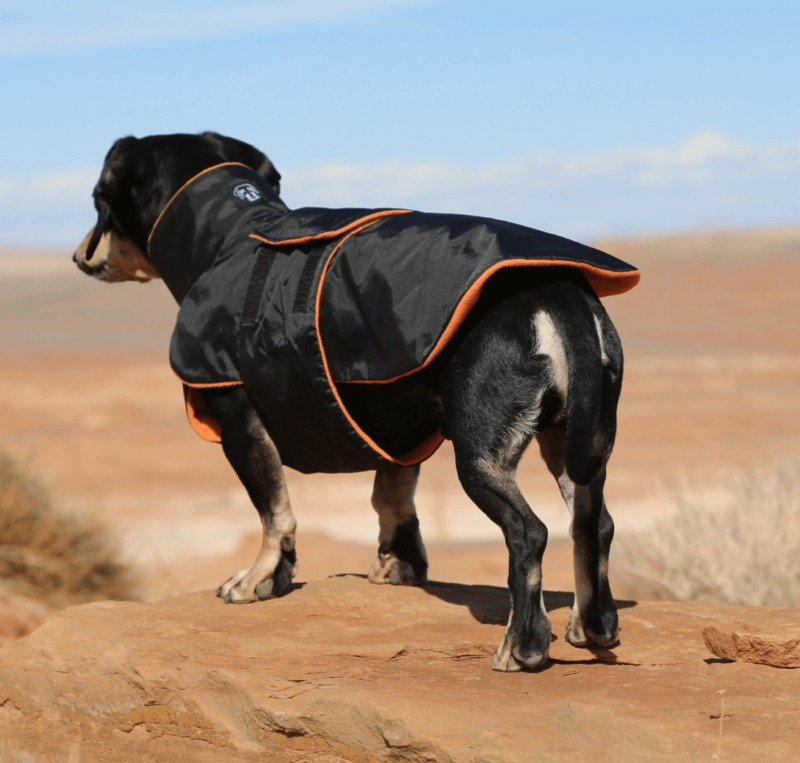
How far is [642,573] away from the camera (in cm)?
793

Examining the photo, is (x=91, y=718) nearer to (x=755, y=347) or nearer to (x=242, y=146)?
(x=242, y=146)

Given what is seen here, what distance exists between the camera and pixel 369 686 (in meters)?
3.82

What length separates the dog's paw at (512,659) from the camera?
3916mm

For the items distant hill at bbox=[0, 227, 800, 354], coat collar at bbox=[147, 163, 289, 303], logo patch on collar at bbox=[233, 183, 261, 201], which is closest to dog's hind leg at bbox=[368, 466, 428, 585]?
coat collar at bbox=[147, 163, 289, 303]

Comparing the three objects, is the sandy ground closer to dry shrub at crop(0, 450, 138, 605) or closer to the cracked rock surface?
dry shrub at crop(0, 450, 138, 605)

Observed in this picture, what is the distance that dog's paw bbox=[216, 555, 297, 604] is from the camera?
5.08m

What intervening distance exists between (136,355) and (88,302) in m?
25.3

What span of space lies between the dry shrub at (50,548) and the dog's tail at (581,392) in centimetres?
593

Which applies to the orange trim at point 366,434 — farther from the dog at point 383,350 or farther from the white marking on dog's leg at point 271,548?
the white marking on dog's leg at point 271,548

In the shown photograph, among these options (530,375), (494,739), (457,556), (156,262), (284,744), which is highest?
(156,262)

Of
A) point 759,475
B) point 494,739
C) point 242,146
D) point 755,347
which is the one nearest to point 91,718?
point 494,739

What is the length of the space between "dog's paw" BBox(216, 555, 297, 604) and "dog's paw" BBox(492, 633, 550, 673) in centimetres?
145

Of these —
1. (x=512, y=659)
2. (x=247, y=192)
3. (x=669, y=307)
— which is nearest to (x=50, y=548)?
(x=247, y=192)

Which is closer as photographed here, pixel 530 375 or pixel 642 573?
pixel 530 375
